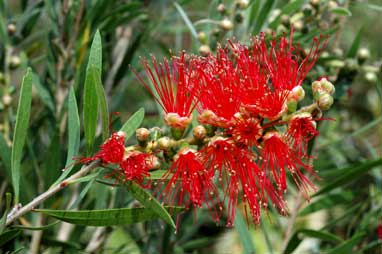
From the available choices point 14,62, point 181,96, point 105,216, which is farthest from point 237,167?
point 14,62

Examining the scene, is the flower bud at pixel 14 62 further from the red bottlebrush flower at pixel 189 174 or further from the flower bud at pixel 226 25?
the red bottlebrush flower at pixel 189 174

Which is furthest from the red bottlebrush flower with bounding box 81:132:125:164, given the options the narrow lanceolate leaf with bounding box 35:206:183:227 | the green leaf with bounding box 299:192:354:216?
the green leaf with bounding box 299:192:354:216

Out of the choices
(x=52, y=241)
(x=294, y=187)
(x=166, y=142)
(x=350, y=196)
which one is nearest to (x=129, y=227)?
(x=52, y=241)

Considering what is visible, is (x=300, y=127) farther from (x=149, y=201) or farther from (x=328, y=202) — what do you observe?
(x=328, y=202)

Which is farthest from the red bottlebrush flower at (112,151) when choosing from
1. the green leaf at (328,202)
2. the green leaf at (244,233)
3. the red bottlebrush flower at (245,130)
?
the green leaf at (328,202)

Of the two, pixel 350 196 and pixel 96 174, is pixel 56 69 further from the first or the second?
pixel 350 196

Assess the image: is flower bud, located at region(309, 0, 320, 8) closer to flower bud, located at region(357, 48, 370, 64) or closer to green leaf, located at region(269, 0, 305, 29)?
green leaf, located at region(269, 0, 305, 29)
